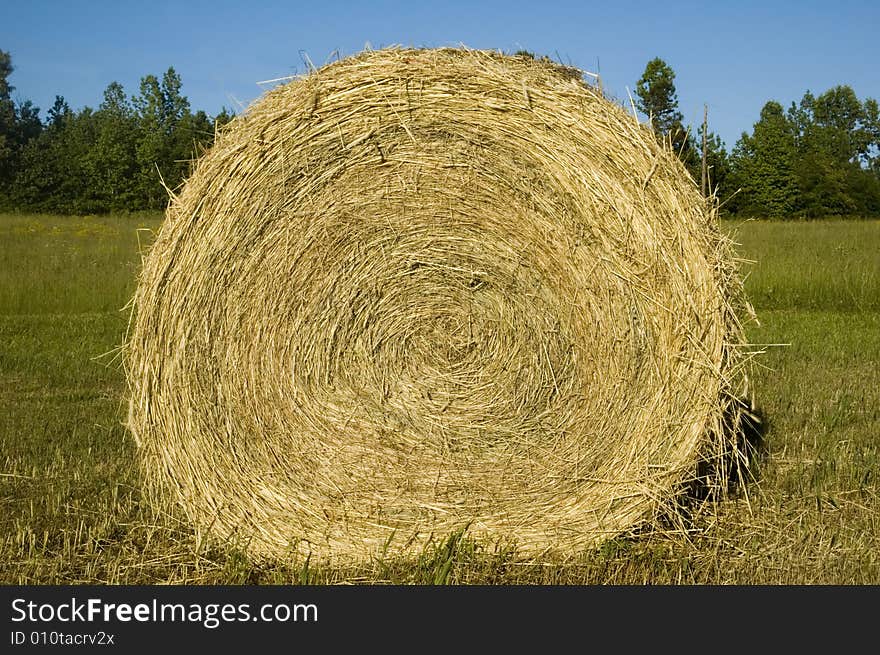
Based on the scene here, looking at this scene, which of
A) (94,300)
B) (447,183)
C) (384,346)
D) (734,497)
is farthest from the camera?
(94,300)

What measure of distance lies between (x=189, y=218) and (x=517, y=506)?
2.14m

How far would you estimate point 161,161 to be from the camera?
3534 cm

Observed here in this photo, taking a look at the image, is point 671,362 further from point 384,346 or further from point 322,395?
point 322,395

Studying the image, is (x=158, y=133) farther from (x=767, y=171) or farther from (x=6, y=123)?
(x=767, y=171)

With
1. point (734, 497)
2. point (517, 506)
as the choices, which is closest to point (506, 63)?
point (517, 506)

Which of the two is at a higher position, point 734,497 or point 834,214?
point 834,214

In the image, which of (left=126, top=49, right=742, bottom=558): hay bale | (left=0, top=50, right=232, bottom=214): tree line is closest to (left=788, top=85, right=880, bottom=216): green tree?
(left=0, top=50, right=232, bottom=214): tree line

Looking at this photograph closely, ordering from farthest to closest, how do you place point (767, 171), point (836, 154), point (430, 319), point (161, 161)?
point (836, 154) < point (767, 171) < point (161, 161) < point (430, 319)

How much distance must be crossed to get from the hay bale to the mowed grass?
21cm

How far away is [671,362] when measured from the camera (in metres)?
4.33

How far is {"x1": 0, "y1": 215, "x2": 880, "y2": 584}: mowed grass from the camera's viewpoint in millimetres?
4254

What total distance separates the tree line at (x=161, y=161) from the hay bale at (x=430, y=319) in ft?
88.0

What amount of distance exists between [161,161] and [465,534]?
33.5m

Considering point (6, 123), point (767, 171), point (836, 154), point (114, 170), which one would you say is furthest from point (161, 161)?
point (836, 154)
